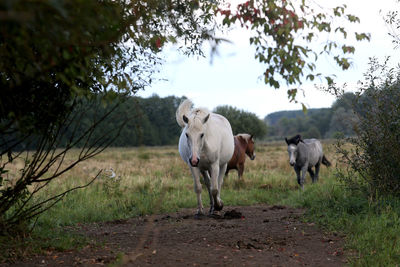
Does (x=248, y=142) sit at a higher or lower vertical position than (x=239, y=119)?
lower

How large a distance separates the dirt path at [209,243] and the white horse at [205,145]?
64 cm

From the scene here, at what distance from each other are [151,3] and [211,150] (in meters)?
4.27

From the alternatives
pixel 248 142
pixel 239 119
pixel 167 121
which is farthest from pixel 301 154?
pixel 167 121

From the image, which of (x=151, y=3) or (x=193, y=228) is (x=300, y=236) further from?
(x=151, y=3)

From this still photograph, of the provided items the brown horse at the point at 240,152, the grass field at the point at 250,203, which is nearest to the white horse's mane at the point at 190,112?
the grass field at the point at 250,203

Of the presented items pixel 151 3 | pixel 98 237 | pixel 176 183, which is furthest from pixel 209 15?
pixel 176 183

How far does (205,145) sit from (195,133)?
0.53 meters

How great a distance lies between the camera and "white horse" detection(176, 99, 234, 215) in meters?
7.38

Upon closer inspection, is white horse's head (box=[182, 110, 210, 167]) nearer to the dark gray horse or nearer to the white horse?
the white horse

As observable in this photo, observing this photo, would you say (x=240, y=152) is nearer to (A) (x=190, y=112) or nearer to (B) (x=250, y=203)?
(B) (x=250, y=203)

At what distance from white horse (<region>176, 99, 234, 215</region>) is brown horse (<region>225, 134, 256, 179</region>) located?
503 centimetres

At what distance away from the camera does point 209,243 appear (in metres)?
5.65

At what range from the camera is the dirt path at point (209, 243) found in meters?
4.68

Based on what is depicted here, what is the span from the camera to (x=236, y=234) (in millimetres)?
6289
